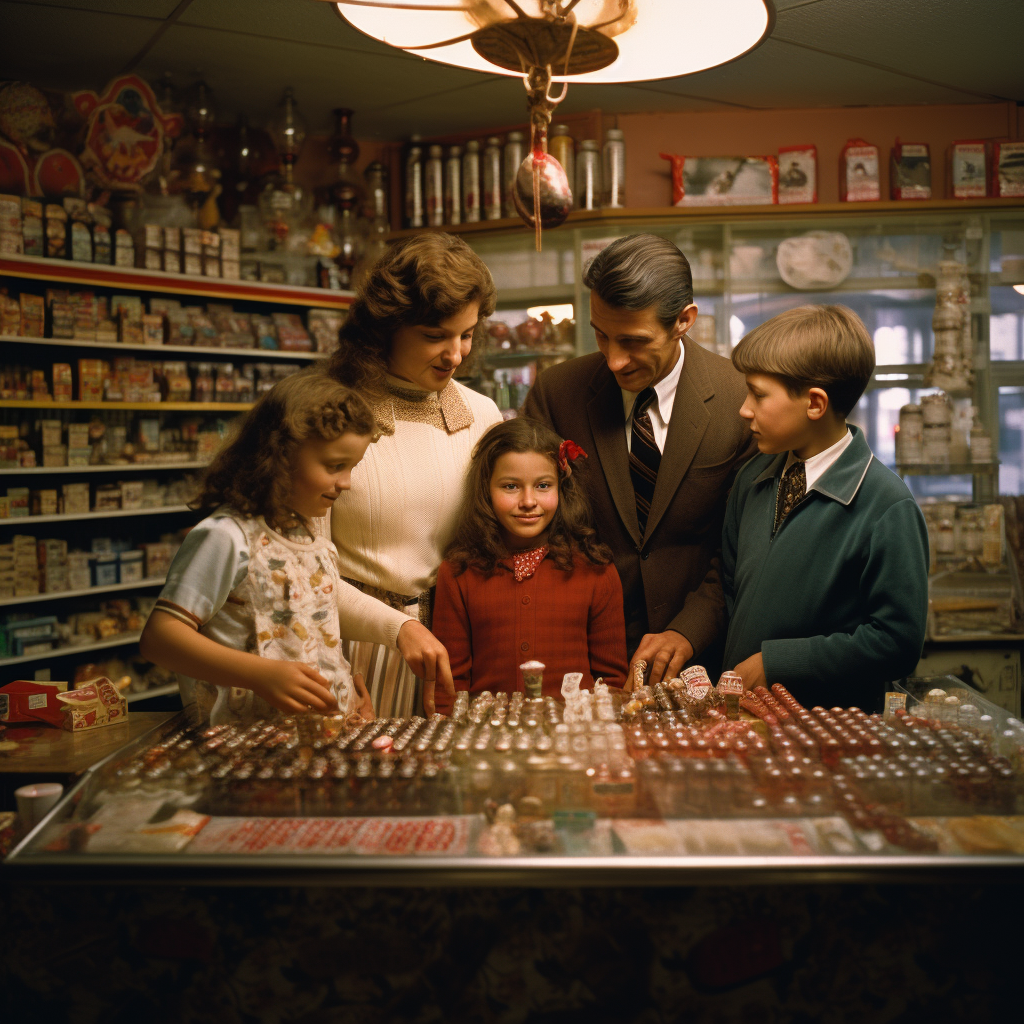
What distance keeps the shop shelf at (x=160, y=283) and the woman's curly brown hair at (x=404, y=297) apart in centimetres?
219

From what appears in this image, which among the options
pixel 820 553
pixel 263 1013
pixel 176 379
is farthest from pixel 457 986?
pixel 176 379

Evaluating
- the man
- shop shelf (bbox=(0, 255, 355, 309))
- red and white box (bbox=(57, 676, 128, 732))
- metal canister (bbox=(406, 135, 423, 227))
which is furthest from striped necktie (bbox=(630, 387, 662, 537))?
metal canister (bbox=(406, 135, 423, 227))

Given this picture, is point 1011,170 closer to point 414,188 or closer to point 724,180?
point 724,180

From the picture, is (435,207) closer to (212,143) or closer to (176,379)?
(212,143)

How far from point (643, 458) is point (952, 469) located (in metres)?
2.98

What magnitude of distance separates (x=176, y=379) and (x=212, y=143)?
4.48ft

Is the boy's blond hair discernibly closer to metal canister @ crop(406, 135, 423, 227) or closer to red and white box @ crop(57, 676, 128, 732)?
red and white box @ crop(57, 676, 128, 732)

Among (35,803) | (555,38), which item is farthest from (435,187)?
(35,803)

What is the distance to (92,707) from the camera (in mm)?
1749

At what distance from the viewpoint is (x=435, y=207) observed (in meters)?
4.92

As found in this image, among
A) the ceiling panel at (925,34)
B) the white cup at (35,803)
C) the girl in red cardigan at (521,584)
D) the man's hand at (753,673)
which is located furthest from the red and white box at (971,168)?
the white cup at (35,803)

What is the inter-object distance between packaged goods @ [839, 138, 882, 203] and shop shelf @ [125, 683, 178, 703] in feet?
14.1

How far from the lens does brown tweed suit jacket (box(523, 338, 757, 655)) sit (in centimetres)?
211

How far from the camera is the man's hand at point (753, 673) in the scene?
66.5 inches
